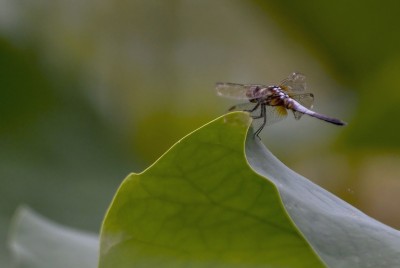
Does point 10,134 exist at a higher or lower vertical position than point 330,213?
lower

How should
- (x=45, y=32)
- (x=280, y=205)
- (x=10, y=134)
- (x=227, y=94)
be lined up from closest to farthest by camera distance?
(x=280, y=205)
(x=227, y=94)
(x=10, y=134)
(x=45, y=32)

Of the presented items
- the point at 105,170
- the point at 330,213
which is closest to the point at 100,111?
the point at 105,170

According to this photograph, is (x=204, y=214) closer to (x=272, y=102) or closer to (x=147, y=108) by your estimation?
(x=272, y=102)

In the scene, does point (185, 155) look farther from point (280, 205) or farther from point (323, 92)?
point (323, 92)

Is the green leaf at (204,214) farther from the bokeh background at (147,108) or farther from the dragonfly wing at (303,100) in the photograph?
the bokeh background at (147,108)

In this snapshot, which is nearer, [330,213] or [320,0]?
[330,213]

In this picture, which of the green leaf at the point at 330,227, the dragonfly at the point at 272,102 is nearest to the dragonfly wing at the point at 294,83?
the dragonfly at the point at 272,102

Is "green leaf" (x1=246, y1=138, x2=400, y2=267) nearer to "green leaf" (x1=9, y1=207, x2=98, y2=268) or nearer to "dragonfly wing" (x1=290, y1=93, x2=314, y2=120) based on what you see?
"dragonfly wing" (x1=290, y1=93, x2=314, y2=120)
